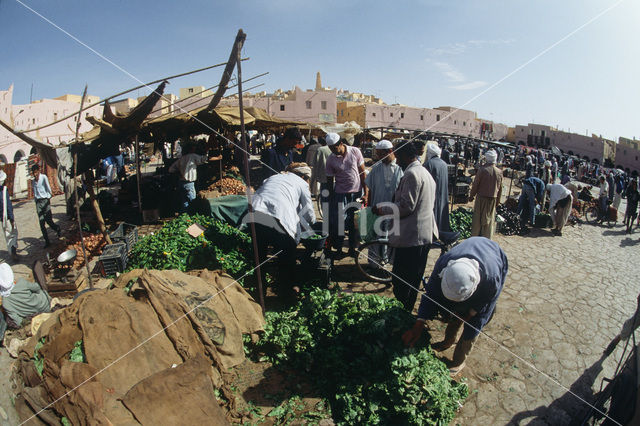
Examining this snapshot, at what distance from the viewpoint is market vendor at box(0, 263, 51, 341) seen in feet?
14.4

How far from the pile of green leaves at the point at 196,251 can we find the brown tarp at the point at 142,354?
2.24 ft

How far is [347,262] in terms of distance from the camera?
6328 mm

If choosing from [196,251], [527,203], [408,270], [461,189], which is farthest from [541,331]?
[461,189]

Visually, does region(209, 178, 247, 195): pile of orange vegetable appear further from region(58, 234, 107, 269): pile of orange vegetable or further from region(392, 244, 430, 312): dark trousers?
region(392, 244, 430, 312): dark trousers

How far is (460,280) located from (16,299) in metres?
5.59

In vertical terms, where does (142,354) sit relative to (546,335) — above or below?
above

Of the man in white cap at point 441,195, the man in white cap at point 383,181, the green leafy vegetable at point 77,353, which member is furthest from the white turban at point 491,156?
the green leafy vegetable at point 77,353

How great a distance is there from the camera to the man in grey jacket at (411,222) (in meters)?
4.01

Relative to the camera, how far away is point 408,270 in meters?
4.23

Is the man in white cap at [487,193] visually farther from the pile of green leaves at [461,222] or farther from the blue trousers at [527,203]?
the blue trousers at [527,203]

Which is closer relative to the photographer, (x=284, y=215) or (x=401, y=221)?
(x=401, y=221)

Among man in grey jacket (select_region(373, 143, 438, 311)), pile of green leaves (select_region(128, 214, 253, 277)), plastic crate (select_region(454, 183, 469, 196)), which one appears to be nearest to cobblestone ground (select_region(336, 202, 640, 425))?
man in grey jacket (select_region(373, 143, 438, 311))

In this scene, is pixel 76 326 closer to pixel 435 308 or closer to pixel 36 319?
pixel 36 319

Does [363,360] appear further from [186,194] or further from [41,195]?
[41,195]
